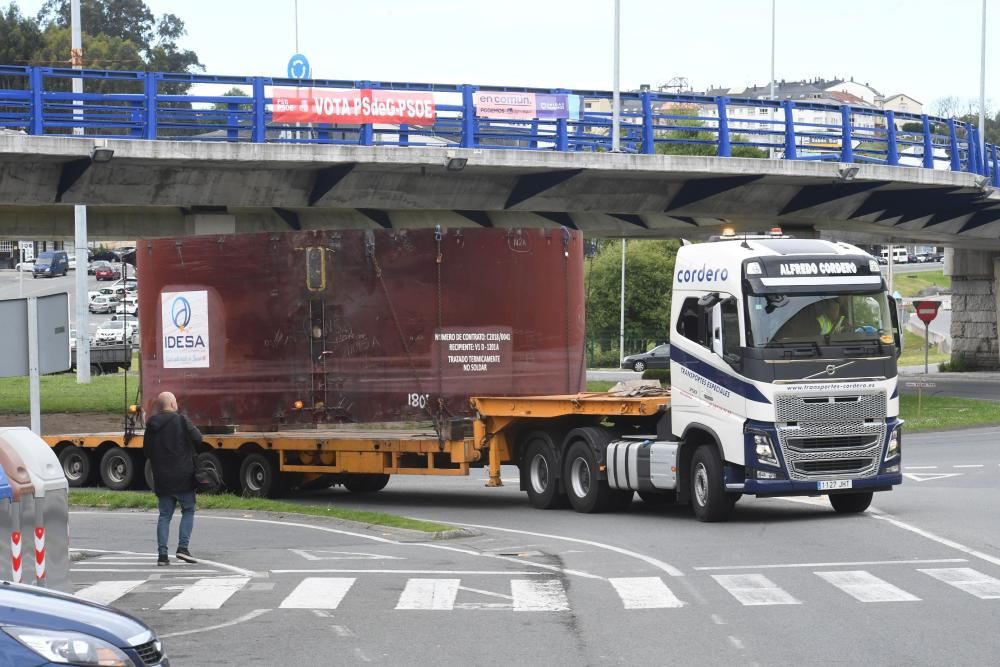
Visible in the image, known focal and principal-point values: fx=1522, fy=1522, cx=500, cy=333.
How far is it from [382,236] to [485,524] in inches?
184

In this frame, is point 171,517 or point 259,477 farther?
point 259,477

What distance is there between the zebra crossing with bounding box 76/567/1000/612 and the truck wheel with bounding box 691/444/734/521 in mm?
4561

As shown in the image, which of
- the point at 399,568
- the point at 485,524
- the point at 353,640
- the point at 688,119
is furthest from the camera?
the point at 688,119

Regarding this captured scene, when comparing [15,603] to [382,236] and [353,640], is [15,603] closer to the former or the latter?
[353,640]

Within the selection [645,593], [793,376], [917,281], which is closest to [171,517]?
[645,593]

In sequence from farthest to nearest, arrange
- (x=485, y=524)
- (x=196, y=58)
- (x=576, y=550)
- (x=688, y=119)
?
(x=196, y=58)
(x=688, y=119)
(x=485, y=524)
(x=576, y=550)

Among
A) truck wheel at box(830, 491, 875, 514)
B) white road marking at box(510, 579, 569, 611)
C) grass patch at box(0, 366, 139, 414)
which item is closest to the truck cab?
truck wheel at box(830, 491, 875, 514)

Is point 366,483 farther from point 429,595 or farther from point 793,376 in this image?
point 429,595

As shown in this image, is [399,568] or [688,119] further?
[688,119]

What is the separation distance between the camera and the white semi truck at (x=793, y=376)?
1814 cm

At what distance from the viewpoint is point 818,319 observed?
18469 mm

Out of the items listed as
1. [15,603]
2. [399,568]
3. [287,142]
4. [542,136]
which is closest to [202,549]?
[399,568]

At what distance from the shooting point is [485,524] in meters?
19.7

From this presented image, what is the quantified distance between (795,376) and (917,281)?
379ft
